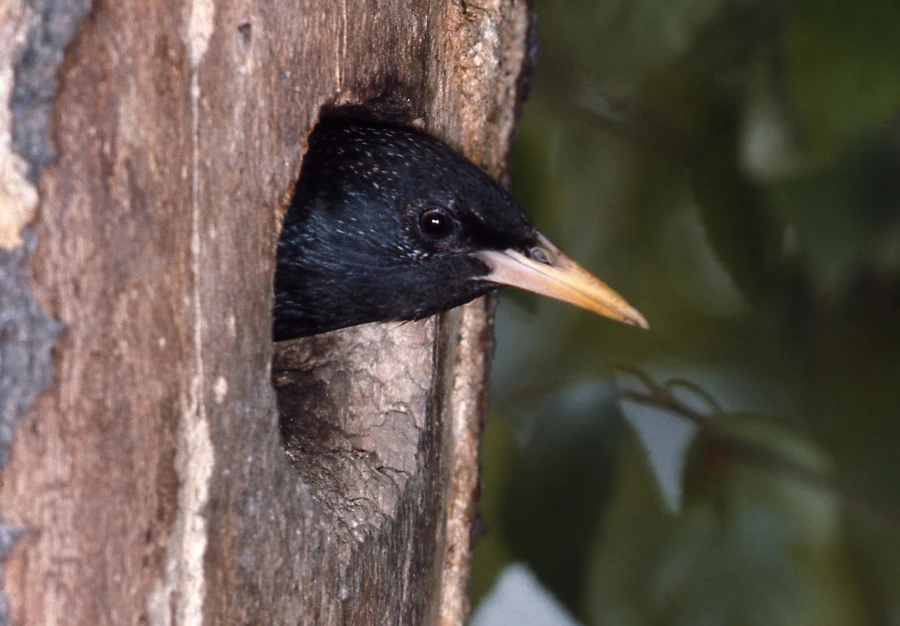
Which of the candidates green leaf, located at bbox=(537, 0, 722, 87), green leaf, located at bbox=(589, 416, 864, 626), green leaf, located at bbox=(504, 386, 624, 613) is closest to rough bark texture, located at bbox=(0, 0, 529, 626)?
green leaf, located at bbox=(537, 0, 722, 87)

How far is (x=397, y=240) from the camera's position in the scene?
1.18 metres

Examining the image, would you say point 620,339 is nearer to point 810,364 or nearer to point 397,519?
point 810,364

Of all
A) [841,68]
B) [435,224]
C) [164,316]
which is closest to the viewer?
[164,316]

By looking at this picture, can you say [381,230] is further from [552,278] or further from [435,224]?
[552,278]

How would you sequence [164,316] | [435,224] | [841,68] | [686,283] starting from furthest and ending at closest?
[686,283], [841,68], [435,224], [164,316]

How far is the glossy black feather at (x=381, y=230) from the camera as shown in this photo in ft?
3.78

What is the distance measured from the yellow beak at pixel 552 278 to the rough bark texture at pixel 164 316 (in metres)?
0.23

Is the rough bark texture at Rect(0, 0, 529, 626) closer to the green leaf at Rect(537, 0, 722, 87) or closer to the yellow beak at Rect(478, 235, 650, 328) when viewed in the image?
the yellow beak at Rect(478, 235, 650, 328)

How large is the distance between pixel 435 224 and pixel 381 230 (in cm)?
6

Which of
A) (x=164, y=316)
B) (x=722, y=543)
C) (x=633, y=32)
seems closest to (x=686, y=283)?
(x=722, y=543)

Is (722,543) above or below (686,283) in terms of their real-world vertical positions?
below

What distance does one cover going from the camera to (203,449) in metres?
0.83

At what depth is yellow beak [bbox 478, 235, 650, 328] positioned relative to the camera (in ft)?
3.95

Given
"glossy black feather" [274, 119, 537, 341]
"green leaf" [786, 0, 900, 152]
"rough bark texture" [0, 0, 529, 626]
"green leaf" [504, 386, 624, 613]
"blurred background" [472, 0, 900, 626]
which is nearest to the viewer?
"rough bark texture" [0, 0, 529, 626]
